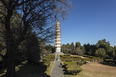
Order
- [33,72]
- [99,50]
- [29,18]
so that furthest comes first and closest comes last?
[99,50] → [33,72] → [29,18]

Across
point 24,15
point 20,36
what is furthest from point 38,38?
point 24,15

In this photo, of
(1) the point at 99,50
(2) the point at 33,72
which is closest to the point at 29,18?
(2) the point at 33,72

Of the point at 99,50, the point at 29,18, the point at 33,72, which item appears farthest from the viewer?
the point at 99,50

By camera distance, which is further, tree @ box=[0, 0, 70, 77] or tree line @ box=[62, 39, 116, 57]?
tree line @ box=[62, 39, 116, 57]

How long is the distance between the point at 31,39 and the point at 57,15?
2067mm

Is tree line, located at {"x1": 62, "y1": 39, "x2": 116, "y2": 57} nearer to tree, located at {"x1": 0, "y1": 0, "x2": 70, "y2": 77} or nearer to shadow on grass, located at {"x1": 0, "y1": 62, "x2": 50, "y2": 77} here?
shadow on grass, located at {"x1": 0, "y1": 62, "x2": 50, "y2": 77}

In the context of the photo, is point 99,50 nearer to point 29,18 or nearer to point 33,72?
point 33,72

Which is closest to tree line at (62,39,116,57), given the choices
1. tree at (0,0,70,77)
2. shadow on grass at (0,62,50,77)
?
shadow on grass at (0,62,50,77)

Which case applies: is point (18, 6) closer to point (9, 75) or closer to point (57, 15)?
point (57, 15)

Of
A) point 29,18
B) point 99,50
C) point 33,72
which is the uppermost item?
point 29,18

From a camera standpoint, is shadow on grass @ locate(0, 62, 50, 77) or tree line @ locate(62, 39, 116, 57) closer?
shadow on grass @ locate(0, 62, 50, 77)

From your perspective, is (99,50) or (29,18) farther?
(99,50)

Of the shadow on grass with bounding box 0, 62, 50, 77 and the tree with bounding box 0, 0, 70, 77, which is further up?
the tree with bounding box 0, 0, 70, 77

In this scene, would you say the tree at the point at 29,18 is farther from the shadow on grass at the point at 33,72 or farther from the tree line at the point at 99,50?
the tree line at the point at 99,50
